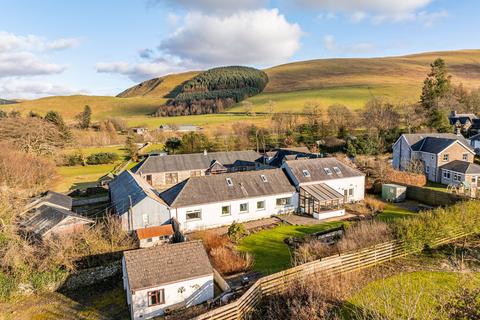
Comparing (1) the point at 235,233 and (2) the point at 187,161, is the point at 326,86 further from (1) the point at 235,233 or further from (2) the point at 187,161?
(1) the point at 235,233

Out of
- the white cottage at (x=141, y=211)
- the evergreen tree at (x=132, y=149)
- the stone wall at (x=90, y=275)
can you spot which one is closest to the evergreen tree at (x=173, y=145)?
the evergreen tree at (x=132, y=149)

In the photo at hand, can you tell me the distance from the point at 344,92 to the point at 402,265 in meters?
102

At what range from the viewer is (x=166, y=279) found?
645 inches

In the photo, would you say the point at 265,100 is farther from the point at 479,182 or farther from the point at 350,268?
the point at 350,268

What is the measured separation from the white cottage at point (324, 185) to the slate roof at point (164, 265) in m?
16.4

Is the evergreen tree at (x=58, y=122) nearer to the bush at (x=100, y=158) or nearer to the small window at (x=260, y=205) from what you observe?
the bush at (x=100, y=158)

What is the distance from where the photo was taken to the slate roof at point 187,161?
4681 cm

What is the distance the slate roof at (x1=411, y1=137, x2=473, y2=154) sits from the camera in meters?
43.3

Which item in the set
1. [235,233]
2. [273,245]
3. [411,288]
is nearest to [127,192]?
[235,233]

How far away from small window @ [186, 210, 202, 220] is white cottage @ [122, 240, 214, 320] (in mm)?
10439

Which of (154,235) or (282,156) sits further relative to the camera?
(282,156)

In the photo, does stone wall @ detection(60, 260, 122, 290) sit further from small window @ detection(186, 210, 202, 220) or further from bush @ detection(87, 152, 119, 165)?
bush @ detection(87, 152, 119, 165)

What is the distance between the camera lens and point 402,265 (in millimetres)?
18984

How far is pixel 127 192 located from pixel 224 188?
9563mm
